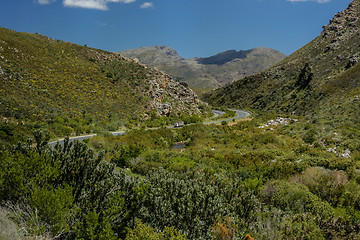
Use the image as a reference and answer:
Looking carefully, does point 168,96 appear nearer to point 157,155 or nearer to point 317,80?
point 157,155

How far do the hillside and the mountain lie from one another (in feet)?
105

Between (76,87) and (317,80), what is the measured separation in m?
67.8

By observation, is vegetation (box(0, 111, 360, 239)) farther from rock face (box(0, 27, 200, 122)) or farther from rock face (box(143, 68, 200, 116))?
rock face (box(143, 68, 200, 116))

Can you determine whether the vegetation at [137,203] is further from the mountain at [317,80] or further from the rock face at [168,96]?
the rock face at [168,96]

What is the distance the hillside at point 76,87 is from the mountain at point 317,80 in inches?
1259

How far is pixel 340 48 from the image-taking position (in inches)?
2972

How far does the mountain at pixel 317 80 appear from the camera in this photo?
5341cm

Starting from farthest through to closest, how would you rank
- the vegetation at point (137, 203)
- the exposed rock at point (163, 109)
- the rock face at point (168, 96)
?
the rock face at point (168, 96) < the exposed rock at point (163, 109) < the vegetation at point (137, 203)

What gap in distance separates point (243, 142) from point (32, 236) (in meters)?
28.3

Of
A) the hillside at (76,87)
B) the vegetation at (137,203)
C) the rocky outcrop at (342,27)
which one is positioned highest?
the rocky outcrop at (342,27)

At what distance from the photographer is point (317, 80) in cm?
6794

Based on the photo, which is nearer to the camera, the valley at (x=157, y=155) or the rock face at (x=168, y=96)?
the valley at (x=157, y=155)

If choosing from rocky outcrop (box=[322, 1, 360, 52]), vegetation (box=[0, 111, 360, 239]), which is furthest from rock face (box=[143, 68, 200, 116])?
rocky outcrop (box=[322, 1, 360, 52])

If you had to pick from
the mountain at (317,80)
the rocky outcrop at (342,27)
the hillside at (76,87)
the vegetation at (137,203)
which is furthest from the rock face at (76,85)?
the rocky outcrop at (342,27)
